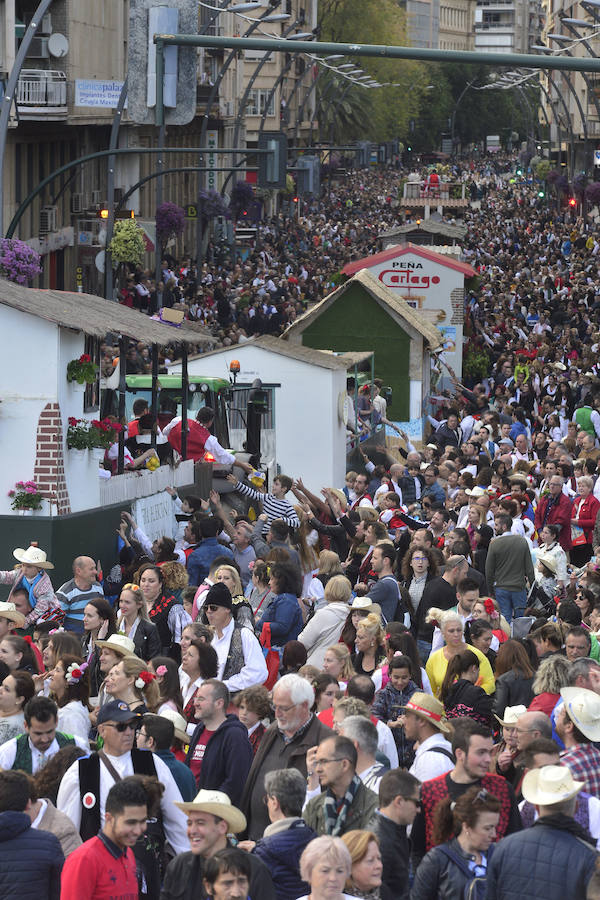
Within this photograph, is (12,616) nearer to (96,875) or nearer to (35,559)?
(35,559)

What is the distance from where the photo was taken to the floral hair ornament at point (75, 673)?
9.45 meters

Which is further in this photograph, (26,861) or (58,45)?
(58,45)

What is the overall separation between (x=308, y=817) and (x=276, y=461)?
1551 cm

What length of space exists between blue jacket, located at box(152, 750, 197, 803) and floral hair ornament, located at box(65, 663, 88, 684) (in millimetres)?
1218

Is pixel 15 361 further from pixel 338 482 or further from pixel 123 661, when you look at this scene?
pixel 338 482

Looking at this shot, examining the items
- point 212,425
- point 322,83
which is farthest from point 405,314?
point 322,83

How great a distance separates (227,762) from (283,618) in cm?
319

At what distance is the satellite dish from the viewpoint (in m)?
42.0

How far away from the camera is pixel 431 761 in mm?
8633

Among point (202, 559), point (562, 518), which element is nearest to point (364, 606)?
point (202, 559)

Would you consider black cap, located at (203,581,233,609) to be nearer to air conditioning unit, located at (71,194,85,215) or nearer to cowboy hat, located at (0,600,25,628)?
cowboy hat, located at (0,600,25,628)

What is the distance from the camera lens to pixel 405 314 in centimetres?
3031

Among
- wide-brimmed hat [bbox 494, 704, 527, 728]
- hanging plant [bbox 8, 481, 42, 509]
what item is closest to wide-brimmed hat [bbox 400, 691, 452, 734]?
wide-brimmed hat [bbox 494, 704, 527, 728]

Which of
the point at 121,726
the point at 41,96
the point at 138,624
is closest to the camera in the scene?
the point at 121,726
